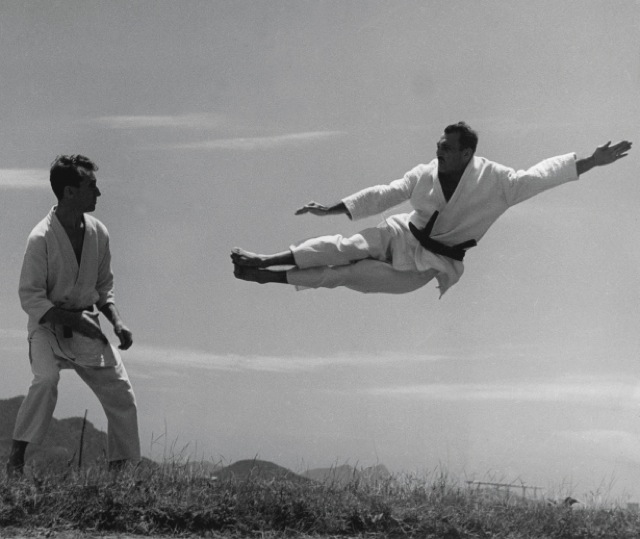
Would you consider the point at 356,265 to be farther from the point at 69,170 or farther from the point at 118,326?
the point at 69,170

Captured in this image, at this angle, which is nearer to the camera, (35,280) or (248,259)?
(248,259)

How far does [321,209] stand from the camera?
7.92 meters

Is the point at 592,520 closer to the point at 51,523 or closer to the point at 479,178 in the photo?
the point at 479,178

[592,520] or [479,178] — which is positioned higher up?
[479,178]

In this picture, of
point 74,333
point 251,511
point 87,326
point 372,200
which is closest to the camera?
point 251,511

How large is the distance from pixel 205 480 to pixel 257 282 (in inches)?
66.3

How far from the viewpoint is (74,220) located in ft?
25.9

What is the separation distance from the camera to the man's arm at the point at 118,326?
7.92m

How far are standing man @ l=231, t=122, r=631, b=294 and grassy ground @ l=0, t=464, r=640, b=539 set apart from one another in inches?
69.6

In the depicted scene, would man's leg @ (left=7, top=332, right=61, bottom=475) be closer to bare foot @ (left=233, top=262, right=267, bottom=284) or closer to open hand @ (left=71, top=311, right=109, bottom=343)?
open hand @ (left=71, top=311, right=109, bottom=343)

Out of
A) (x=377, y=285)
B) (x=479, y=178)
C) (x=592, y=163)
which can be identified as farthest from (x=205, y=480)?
(x=592, y=163)

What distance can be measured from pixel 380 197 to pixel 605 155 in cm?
197

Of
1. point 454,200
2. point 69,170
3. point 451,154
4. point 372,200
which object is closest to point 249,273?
point 372,200

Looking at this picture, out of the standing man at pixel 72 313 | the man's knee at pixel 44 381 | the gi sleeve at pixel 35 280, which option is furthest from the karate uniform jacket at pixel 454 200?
the man's knee at pixel 44 381
